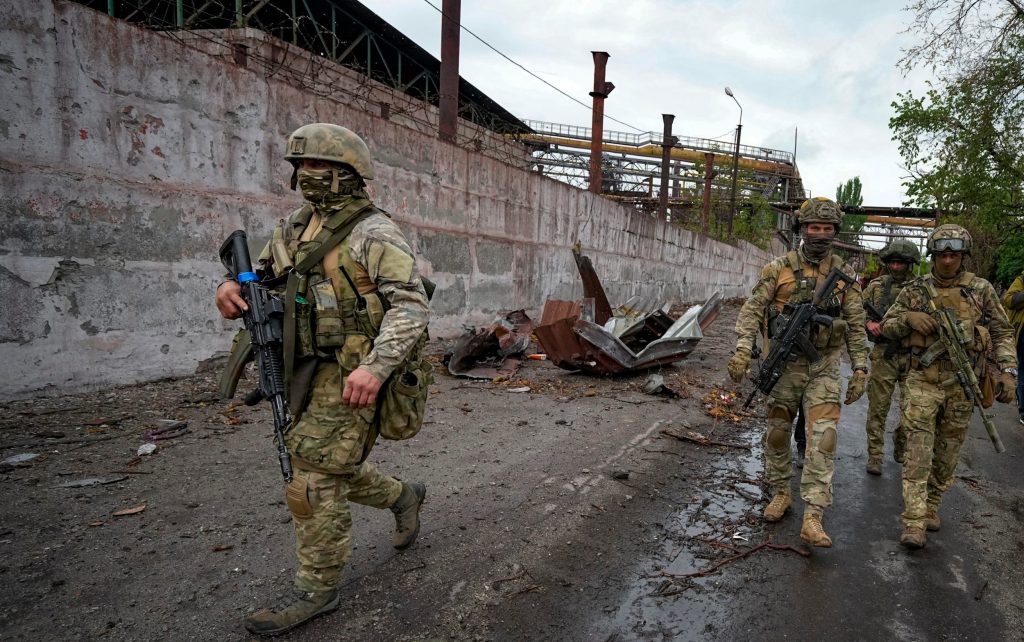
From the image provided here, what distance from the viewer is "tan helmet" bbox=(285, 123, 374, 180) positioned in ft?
7.08

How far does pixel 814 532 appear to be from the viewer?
294cm

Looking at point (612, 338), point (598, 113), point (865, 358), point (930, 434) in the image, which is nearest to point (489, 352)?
point (612, 338)

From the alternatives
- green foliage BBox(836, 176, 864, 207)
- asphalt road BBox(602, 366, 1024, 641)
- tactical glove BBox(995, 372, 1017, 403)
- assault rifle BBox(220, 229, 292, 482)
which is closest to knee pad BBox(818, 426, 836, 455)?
asphalt road BBox(602, 366, 1024, 641)

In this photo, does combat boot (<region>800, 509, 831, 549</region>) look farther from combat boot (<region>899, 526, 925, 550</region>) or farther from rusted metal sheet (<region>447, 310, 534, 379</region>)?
rusted metal sheet (<region>447, 310, 534, 379</region>)

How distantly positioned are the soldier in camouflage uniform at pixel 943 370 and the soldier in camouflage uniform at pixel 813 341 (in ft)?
1.16

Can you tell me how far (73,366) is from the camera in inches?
171

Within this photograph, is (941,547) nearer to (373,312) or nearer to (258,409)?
(373,312)

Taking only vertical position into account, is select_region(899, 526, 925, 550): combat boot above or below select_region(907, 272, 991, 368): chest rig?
below

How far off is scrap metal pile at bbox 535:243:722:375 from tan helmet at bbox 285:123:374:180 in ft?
14.3

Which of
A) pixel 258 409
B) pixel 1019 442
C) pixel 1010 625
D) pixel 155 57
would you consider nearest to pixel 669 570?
pixel 1010 625

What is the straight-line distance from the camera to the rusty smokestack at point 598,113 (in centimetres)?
1234

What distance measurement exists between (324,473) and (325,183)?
106cm

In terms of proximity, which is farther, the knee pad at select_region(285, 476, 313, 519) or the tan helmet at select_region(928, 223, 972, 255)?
the tan helmet at select_region(928, 223, 972, 255)

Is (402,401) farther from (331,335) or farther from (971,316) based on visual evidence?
(971,316)
